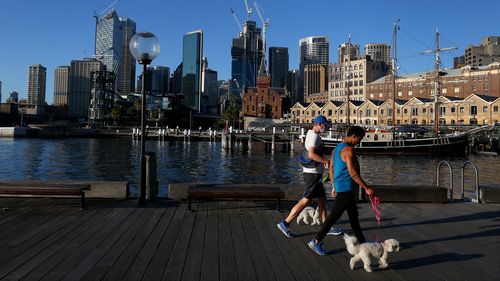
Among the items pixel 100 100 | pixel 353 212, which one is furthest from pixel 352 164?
pixel 100 100

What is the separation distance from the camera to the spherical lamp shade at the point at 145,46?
9.95 metres

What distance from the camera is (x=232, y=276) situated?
511 cm

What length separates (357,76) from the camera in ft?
573

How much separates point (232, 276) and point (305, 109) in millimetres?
132194

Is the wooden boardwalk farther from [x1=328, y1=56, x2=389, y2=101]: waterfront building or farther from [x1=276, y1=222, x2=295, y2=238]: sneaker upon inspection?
[x1=328, y1=56, x2=389, y2=101]: waterfront building

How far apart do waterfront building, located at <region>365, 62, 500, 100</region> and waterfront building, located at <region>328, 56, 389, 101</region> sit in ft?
33.8

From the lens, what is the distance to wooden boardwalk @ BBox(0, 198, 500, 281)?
17.3ft

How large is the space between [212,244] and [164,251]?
80 centimetres

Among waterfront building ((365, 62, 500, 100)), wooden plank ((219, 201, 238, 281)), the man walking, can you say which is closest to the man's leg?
the man walking

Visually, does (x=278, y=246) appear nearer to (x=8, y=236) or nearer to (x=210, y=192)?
(x=210, y=192)

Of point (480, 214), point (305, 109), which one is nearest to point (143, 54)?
point (480, 214)

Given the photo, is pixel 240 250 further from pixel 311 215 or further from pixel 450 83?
pixel 450 83

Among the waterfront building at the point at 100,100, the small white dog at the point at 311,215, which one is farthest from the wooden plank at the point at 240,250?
the waterfront building at the point at 100,100

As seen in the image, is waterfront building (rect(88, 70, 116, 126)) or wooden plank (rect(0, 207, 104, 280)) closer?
wooden plank (rect(0, 207, 104, 280))
